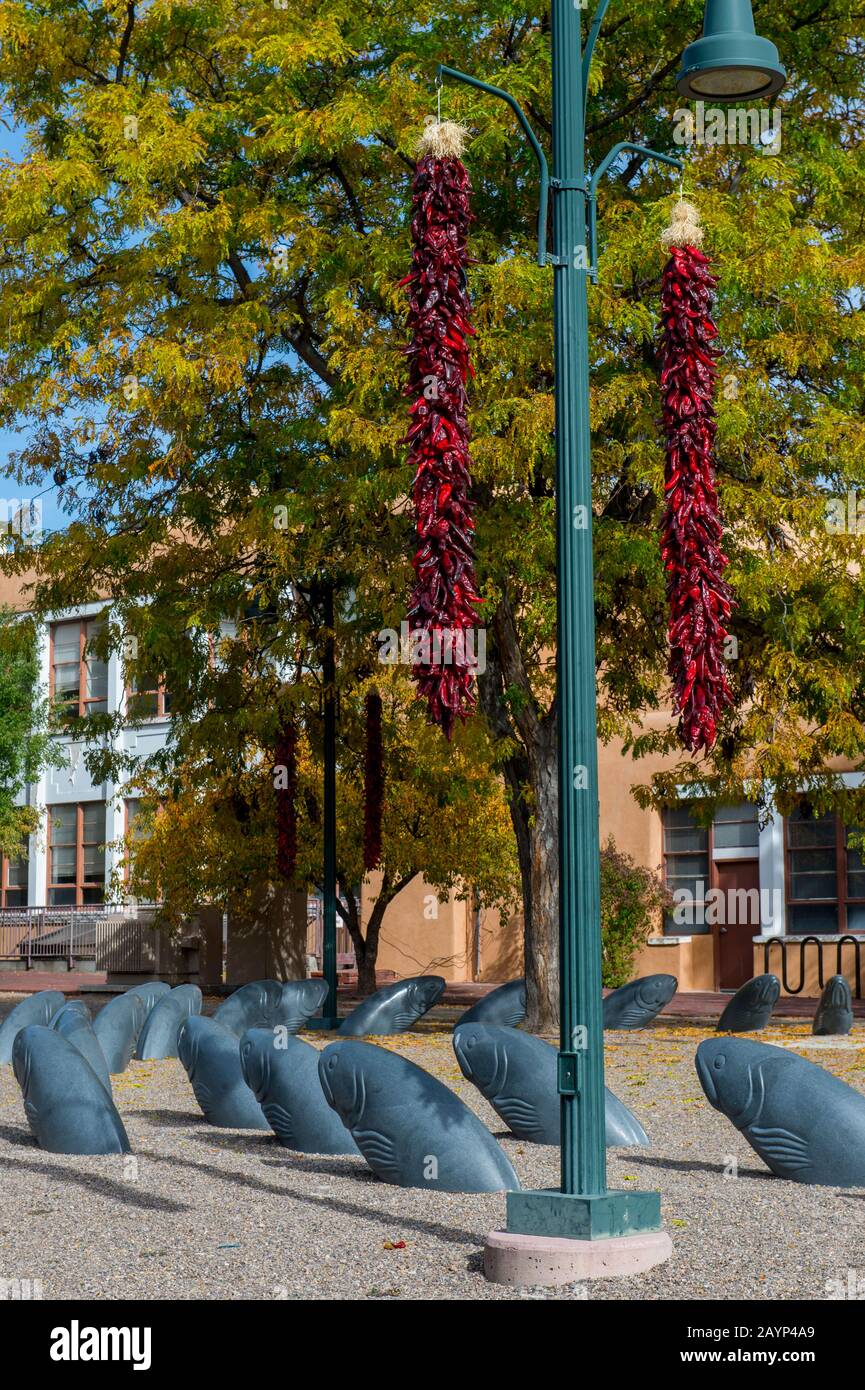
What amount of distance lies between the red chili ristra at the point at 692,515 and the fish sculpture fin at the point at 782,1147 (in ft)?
9.62

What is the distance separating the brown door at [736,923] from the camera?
28.2 meters

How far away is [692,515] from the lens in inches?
286

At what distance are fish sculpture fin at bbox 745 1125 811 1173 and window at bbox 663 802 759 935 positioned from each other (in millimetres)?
18879

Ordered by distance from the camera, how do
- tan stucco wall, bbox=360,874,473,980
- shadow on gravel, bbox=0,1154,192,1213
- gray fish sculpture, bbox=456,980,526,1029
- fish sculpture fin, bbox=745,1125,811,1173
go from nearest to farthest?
shadow on gravel, bbox=0,1154,192,1213
fish sculpture fin, bbox=745,1125,811,1173
gray fish sculpture, bbox=456,980,526,1029
tan stucco wall, bbox=360,874,473,980

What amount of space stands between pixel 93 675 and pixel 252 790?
2169 cm

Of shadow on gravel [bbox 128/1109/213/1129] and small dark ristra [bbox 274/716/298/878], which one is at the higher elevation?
small dark ristra [bbox 274/716/298/878]

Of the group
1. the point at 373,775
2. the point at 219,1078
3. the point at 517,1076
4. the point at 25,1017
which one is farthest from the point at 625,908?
the point at 517,1076

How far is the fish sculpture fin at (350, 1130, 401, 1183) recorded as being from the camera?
9281 millimetres

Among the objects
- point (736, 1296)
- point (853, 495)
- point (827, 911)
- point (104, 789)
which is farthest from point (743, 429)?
point (104, 789)

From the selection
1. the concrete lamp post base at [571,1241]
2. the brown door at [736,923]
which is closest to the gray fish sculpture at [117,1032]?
the concrete lamp post base at [571,1241]

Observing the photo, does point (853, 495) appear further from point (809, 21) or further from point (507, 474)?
point (809, 21)

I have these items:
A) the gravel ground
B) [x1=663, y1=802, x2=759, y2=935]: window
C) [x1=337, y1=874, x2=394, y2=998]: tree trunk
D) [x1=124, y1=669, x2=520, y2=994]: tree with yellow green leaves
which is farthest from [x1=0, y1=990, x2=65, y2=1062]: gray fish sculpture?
[x1=663, y1=802, x2=759, y2=935]: window

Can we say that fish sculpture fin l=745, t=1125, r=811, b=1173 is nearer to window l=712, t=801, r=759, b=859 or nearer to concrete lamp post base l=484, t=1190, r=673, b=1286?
concrete lamp post base l=484, t=1190, r=673, b=1286

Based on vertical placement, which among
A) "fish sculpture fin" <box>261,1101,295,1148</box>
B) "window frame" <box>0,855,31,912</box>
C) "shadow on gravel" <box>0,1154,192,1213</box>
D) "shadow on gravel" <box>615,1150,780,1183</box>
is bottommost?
"shadow on gravel" <box>615,1150,780,1183</box>
